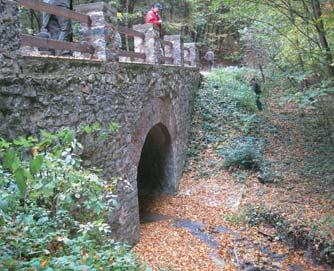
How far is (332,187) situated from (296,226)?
230 centimetres

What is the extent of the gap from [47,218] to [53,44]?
2.45 m

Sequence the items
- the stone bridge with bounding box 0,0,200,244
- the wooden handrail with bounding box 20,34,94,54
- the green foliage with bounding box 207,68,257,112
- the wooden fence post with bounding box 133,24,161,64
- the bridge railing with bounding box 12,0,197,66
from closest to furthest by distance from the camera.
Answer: the stone bridge with bounding box 0,0,200,244
the wooden handrail with bounding box 20,34,94,54
the bridge railing with bounding box 12,0,197,66
the wooden fence post with bounding box 133,24,161,64
the green foliage with bounding box 207,68,257,112

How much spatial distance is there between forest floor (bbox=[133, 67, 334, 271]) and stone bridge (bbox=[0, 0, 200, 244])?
723 mm

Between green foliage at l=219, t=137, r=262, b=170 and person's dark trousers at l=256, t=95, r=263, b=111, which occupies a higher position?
person's dark trousers at l=256, t=95, r=263, b=111

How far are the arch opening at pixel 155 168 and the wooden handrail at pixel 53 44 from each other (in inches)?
171

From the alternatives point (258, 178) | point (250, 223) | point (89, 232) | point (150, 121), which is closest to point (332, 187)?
point (258, 178)

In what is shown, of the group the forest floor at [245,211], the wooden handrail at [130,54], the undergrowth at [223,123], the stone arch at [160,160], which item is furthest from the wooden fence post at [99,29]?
the undergrowth at [223,123]

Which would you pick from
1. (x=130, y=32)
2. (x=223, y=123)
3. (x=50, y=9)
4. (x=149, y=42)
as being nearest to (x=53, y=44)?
(x=50, y=9)

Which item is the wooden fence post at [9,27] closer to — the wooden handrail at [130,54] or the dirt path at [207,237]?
the wooden handrail at [130,54]

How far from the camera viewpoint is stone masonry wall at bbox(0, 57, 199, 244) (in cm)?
393

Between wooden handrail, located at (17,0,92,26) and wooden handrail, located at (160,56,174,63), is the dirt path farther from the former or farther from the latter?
wooden handrail, located at (17,0,92,26)

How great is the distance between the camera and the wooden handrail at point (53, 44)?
4.03 m

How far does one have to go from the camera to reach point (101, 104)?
5.61 m

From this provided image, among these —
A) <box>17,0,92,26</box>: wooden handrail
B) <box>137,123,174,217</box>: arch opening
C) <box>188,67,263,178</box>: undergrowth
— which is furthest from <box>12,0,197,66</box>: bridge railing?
<box>188,67,263,178</box>: undergrowth
